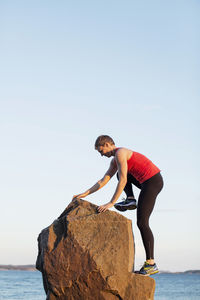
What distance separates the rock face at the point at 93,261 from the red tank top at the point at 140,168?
807 millimetres

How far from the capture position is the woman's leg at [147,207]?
23.5ft

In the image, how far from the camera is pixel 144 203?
23.7 feet

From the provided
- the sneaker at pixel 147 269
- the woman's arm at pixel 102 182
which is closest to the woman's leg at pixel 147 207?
the sneaker at pixel 147 269

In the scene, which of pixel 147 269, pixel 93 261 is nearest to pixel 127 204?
pixel 147 269

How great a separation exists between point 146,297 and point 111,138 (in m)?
2.64

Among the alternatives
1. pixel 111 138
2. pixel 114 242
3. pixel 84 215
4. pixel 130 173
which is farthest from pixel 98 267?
pixel 111 138

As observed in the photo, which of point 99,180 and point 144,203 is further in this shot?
point 99,180

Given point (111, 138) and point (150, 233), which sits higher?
point (111, 138)

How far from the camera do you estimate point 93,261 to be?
263 inches

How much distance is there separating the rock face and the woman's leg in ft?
0.79

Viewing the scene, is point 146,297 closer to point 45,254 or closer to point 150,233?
point 150,233

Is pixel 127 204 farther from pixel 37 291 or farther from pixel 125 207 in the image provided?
pixel 37 291

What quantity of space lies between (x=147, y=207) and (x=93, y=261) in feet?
4.20

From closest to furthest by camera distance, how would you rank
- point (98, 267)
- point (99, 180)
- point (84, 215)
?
1. point (98, 267)
2. point (84, 215)
3. point (99, 180)
